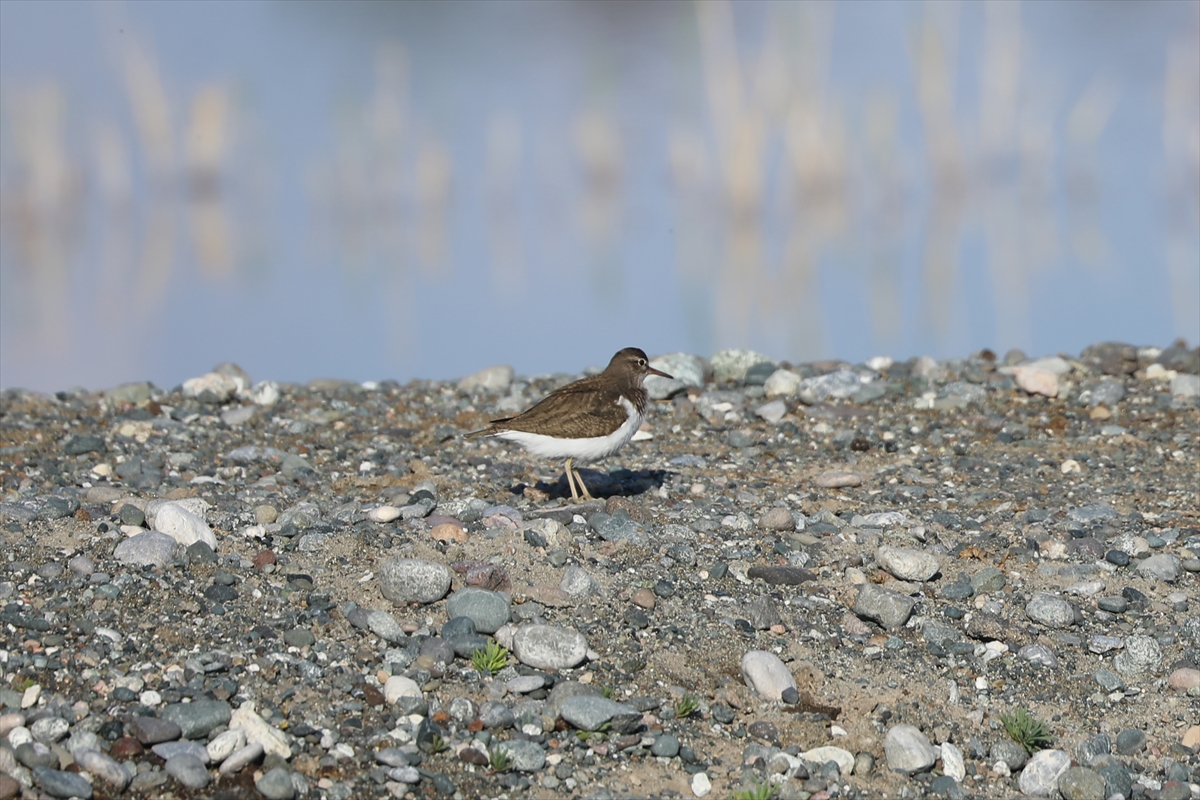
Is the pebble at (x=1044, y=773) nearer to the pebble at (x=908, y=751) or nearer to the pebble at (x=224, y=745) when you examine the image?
the pebble at (x=908, y=751)

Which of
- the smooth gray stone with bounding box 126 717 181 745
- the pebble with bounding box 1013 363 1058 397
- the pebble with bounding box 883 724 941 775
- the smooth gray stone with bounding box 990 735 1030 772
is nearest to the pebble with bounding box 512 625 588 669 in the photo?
the pebble with bounding box 883 724 941 775

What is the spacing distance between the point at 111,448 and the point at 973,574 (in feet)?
24.5

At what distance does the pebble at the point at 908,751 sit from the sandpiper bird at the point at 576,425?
3535mm

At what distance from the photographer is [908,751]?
571 cm

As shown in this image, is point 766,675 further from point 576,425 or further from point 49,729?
point 49,729

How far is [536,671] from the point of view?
20.2ft

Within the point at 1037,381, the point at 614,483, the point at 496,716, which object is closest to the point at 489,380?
the point at 614,483

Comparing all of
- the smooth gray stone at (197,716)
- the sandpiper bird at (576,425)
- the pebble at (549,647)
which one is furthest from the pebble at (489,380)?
the smooth gray stone at (197,716)

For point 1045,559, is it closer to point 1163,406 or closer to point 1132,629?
point 1132,629

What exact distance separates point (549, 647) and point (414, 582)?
961 mm

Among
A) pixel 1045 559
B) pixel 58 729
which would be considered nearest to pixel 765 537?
pixel 1045 559

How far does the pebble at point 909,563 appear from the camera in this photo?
7.52 metres

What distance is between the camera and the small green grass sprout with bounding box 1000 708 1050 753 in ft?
19.6

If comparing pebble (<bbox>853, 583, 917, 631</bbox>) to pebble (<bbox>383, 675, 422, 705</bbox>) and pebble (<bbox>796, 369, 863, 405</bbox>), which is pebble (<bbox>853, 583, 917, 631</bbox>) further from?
pebble (<bbox>796, 369, 863, 405</bbox>)
